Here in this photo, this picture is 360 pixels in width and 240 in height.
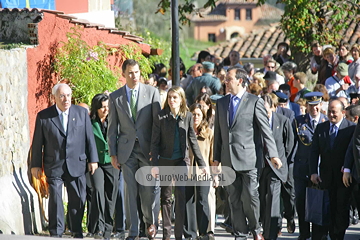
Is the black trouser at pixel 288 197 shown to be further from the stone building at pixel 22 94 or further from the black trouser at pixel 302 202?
the stone building at pixel 22 94

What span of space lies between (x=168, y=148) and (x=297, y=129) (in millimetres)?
2135

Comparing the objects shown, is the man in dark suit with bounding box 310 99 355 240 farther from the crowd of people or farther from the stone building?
the stone building

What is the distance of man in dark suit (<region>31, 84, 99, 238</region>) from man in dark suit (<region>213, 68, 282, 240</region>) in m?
1.91

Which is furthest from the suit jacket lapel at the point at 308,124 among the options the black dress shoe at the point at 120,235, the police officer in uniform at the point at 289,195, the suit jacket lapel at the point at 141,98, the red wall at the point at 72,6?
the red wall at the point at 72,6

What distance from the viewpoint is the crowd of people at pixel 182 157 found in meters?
8.40

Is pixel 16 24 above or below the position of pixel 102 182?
above

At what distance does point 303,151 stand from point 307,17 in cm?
980

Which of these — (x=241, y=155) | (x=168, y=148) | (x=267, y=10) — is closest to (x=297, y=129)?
(x=241, y=155)

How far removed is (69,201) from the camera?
859cm

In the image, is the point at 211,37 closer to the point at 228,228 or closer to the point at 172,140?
the point at 228,228

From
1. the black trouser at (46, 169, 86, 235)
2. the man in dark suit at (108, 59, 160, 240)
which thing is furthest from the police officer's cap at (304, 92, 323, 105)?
the black trouser at (46, 169, 86, 235)

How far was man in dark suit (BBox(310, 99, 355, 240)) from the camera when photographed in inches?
340

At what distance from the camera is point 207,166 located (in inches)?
368

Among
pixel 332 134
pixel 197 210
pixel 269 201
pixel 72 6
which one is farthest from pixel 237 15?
pixel 332 134
